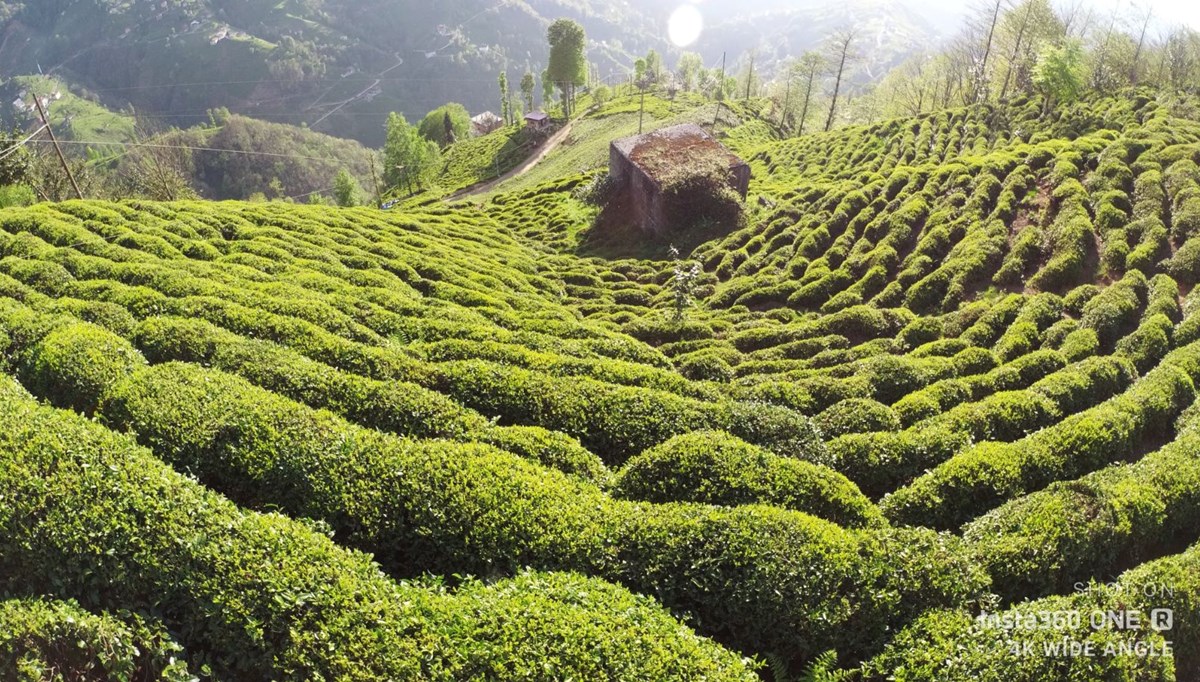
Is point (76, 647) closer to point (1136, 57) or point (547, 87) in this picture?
point (1136, 57)

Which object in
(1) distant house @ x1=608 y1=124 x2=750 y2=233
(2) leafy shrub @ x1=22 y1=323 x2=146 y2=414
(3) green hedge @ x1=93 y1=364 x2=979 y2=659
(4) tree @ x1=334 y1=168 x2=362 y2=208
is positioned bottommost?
(4) tree @ x1=334 y1=168 x2=362 y2=208

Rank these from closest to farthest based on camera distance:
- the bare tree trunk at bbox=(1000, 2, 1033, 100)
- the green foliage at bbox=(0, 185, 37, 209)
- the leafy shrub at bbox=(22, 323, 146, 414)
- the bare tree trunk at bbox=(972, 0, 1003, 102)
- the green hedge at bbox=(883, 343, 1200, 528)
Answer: the green hedge at bbox=(883, 343, 1200, 528) < the leafy shrub at bbox=(22, 323, 146, 414) < the green foliage at bbox=(0, 185, 37, 209) < the bare tree trunk at bbox=(1000, 2, 1033, 100) < the bare tree trunk at bbox=(972, 0, 1003, 102)

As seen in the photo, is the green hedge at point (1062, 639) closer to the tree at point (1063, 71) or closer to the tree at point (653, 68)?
the tree at point (1063, 71)

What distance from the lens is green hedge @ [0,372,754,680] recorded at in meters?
7.26

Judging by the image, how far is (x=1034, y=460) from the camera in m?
11.9

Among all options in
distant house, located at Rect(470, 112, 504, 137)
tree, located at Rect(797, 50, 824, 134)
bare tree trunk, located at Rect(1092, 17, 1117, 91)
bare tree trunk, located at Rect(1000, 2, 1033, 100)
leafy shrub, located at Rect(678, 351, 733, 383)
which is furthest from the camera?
distant house, located at Rect(470, 112, 504, 137)

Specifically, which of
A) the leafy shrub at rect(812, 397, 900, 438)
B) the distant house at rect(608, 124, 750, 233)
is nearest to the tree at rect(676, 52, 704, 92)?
the distant house at rect(608, 124, 750, 233)

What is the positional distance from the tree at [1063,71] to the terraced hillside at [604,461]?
1897 cm

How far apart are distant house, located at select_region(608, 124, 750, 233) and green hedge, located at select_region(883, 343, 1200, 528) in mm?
25871

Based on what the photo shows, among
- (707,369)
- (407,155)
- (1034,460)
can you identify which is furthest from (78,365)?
(407,155)

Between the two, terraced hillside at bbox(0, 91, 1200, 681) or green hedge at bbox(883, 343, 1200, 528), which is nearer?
terraced hillside at bbox(0, 91, 1200, 681)

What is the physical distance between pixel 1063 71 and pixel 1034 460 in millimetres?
40329

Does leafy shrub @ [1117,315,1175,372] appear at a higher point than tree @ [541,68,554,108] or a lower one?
lower

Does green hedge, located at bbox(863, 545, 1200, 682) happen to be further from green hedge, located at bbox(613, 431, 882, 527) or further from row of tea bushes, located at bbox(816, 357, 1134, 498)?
row of tea bushes, located at bbox(816, 357, 1134, 498)
